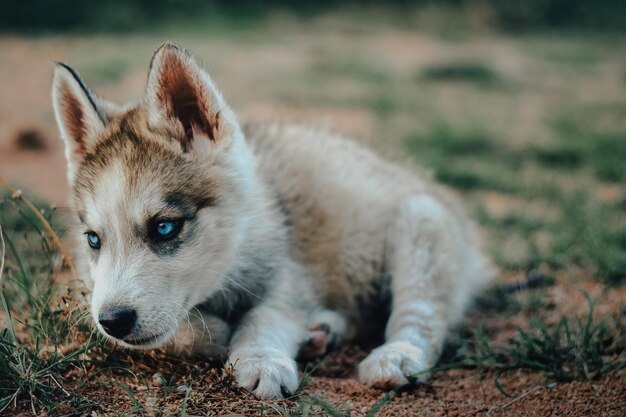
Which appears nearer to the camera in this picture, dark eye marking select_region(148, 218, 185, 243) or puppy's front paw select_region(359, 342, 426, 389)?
dark eye marking select_region(148, 218, 185, 243)

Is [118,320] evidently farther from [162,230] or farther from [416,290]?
[416,290]

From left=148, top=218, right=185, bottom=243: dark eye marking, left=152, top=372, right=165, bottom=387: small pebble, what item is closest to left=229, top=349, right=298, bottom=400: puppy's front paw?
left=152, top=372, right=165, bottom=387: small pebble

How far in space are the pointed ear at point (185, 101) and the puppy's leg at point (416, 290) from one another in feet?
3.87

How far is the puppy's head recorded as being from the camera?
8.45ft

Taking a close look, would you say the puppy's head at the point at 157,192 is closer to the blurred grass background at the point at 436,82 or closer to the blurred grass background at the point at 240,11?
the blurred grass background at the point at 436,82

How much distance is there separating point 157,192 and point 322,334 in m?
1.07

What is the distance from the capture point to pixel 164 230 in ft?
8.87

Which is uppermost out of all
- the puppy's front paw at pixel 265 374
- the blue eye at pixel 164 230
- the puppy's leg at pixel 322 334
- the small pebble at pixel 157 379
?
the blue eye at pixel 164 230

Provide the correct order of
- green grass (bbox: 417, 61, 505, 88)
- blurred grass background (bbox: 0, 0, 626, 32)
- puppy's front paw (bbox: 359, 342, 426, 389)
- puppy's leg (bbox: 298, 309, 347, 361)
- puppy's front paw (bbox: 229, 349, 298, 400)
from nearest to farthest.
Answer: puppy's front paw (bbox: 229, 349, 298, 400), puppy's front paw (bbox: 359, 342, 426, 389), puppy's leg (bbox: 298, 309, 347, 361), green grass (bbox: 417, 61, 505, 88), blurred grass background (bbox: 0, 0, 626, 32)

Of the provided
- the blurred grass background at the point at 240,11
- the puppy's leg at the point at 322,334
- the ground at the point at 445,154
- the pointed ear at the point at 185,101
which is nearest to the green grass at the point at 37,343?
the ground at the point at 445,154

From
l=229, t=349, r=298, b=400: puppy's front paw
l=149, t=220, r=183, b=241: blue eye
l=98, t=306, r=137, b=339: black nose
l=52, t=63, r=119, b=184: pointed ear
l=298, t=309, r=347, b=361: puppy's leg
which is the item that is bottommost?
l=298, t=309, r=347, b=361: puppy's leg

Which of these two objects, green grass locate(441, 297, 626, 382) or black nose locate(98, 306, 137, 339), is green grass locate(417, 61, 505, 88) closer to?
green grass locate(441, 297, 626, 382)

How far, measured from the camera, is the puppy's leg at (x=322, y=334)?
3184 mm

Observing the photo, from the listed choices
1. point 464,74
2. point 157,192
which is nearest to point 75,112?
point 157,192
